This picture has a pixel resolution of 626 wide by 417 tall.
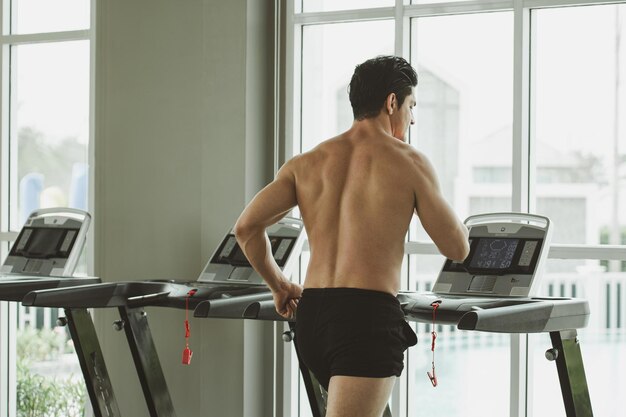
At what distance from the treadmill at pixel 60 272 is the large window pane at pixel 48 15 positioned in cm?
119

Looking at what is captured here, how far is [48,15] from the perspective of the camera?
5.91 m

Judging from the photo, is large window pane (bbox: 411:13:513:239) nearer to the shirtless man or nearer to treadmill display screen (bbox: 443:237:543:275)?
treadmill display screen (bbox: 443:237:543:275)

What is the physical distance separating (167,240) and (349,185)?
2.44 metres

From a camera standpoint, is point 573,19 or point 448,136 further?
point 448,136

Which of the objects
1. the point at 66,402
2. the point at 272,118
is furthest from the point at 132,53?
the point at 66,402

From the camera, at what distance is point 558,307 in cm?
341

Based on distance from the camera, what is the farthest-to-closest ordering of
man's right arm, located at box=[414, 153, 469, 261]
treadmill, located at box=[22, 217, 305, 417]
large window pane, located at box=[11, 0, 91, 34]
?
large window pane, located at box=[11, 0, 91, 34] → treadmill, located at box=[22, 217, 305, 417] → man's right arm, located at box=[414, 153, 469, 261]

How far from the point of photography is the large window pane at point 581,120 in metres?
4.39

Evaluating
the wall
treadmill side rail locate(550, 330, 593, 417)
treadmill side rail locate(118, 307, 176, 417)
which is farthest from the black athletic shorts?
the wall

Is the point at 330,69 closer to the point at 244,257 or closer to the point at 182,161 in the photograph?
the point at 182,161

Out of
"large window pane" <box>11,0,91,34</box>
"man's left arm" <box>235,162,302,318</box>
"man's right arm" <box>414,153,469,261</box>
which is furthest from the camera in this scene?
"large window pane" <box>11,0,91,34</box>

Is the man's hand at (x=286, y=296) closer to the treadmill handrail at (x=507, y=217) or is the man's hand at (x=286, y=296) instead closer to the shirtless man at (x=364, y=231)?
the shirtless man at (x=364, y=231)

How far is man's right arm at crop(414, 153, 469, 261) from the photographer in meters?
2.79

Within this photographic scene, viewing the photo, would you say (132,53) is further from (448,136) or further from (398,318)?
(398,318)
